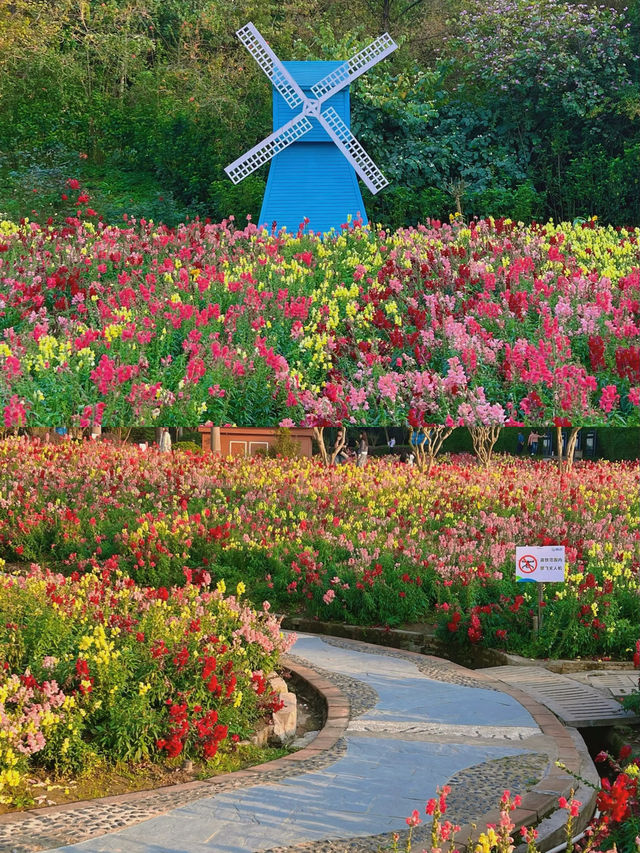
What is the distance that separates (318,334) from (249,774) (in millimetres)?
4792

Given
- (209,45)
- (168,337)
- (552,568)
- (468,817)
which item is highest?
(209,45)

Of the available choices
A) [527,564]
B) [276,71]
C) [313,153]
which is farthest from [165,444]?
[276,71]

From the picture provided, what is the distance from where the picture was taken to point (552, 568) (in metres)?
8.14

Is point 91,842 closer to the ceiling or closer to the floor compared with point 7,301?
closer to the floor

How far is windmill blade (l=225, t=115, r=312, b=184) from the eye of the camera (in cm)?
1617

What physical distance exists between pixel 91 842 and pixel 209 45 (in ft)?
69.2

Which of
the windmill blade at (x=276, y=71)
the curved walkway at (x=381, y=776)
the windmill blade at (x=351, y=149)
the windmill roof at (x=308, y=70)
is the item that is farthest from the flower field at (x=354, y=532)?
the windmill roof at (x=308, y=70)

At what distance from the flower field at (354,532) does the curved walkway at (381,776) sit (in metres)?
1.40

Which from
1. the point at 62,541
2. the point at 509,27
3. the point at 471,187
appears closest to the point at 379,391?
the point at 62,541

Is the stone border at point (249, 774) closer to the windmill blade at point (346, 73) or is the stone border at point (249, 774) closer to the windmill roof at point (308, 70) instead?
the windmill blade at point (346, 73)

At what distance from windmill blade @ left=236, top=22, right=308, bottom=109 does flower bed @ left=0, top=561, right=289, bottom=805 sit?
11677mm

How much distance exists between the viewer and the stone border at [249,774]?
4.98 m

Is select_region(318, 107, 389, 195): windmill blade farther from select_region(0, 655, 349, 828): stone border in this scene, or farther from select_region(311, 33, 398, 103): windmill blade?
select_region(0, 655, 349, 828): stone border

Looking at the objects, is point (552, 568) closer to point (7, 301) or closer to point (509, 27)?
point (7, 301)
